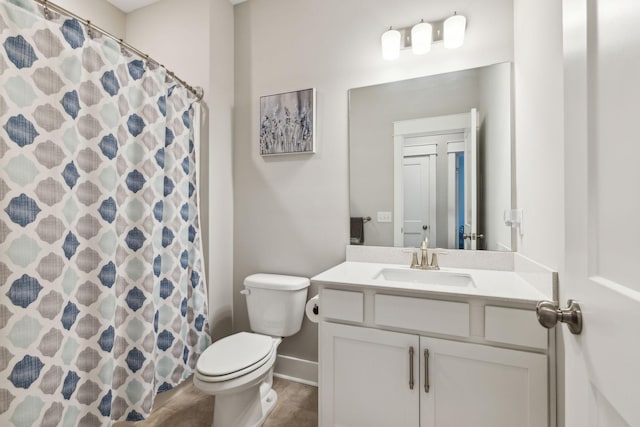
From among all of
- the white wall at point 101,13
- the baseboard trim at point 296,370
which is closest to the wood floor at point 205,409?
the baseboard trim at point 296,370

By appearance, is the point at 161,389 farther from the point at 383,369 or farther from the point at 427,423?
the point at 427,423

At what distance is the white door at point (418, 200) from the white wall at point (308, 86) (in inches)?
14.9

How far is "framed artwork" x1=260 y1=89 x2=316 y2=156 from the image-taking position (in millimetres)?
1944

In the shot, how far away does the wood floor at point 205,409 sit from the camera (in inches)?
62.9

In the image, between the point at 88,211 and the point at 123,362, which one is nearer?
the point at 88,211

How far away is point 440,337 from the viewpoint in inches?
46.4

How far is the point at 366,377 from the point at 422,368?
247 mm

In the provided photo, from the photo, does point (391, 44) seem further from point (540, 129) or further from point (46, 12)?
point (46, 12)

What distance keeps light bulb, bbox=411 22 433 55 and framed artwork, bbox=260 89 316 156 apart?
66cm

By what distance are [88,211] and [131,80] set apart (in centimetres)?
70

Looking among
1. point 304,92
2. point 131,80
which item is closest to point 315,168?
point 304,92

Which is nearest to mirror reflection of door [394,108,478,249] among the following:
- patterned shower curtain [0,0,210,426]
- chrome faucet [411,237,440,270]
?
chrome faucet [411,237,440,270]

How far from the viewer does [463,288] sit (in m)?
1.19

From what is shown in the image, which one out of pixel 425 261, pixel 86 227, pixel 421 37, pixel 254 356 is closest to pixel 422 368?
pixel 425 261
